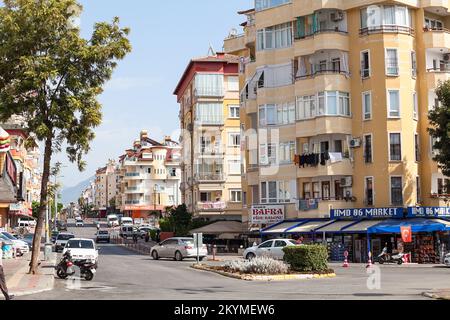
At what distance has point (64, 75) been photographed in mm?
30984

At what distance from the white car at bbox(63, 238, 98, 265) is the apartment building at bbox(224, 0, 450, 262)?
51.2 feet

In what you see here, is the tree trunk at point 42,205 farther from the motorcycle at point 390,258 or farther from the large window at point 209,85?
the large window at point 209,85

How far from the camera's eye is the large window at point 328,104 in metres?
48.3

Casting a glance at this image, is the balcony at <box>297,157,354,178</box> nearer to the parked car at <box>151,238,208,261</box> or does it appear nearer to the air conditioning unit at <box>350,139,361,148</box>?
the air conditioning unit at <box>350,139,361,148</box>

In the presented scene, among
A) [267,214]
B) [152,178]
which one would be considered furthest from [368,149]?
[152,178]

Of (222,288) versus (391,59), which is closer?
(222,288)

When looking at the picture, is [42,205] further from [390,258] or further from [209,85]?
[209,85]

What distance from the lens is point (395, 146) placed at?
47.1 metres

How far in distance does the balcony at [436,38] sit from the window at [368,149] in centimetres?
762

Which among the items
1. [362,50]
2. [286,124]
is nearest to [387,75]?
[362,50]

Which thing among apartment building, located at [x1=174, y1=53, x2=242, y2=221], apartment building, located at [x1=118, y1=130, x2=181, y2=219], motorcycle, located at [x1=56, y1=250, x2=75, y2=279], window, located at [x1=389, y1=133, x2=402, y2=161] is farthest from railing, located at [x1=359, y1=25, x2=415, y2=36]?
apartment building, located at [x1=118, y1=130, x2=181, y2=219]

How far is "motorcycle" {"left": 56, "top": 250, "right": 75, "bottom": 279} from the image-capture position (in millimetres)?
28781

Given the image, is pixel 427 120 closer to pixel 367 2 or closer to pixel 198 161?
pixel 367 2

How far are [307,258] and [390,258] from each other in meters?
13.2
